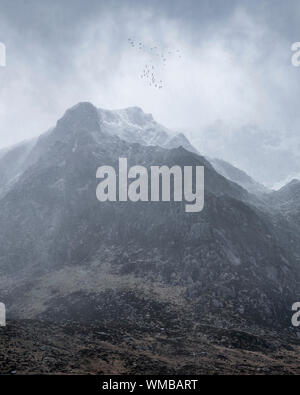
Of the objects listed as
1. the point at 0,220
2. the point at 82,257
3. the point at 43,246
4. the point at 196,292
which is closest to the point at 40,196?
the point at 0,220

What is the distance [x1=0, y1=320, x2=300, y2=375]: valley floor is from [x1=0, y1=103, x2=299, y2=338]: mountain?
4783 millimetres

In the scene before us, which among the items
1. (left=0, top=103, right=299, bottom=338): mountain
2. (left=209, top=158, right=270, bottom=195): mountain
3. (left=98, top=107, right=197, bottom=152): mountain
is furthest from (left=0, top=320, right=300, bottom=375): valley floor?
(left=209, top=158, right=270, bottom=195): mountain

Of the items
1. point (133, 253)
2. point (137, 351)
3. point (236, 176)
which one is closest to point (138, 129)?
point (236, 176)

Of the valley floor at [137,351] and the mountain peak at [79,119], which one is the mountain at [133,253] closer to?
the valley floor at [137,351]

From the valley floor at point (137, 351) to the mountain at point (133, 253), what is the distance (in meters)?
4.78

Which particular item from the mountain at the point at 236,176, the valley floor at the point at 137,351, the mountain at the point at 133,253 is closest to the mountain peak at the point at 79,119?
the mountain at the point at 133,253

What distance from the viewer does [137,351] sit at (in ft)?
122

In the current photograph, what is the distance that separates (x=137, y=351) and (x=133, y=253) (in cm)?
3346

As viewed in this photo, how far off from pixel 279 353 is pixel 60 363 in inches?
970

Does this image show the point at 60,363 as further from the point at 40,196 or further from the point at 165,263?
the point at 40,196

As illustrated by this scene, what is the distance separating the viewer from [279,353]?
41.7 m

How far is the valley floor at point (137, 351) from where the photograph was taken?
3066 centimetres

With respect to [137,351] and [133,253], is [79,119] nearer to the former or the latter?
[133,253]
